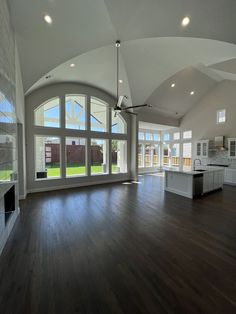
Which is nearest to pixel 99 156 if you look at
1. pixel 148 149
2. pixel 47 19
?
pixel 148 149

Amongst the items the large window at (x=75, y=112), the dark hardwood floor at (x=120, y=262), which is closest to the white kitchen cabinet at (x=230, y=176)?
the dark hardwood floor at (x=120, y=262)

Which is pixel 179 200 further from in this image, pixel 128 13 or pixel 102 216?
pixel 128 13

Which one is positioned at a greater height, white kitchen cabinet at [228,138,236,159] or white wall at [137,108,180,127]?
white wall at [137,108,180,127]

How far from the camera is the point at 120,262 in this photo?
2260 mm

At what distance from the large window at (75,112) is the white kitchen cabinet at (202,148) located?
21.2 ft

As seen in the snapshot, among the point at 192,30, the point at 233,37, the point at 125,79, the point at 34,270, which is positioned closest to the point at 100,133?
the point at 125,79

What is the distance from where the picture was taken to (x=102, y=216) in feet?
12.7

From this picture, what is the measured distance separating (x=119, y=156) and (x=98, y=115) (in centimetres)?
249

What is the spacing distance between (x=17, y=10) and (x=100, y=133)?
5076mm

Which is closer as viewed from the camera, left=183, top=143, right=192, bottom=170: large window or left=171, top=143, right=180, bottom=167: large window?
left=183, top=143, right=192, bottom=170: large window

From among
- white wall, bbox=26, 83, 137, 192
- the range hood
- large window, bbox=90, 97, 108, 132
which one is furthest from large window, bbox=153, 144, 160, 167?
large window, bbox=90, 97, 108, 132

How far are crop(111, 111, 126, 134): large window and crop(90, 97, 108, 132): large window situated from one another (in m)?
0.50

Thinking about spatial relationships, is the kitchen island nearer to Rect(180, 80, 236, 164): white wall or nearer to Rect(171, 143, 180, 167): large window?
Rect(180, 80, 236, 164): white wall

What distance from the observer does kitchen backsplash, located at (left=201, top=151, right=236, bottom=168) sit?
7899mm
